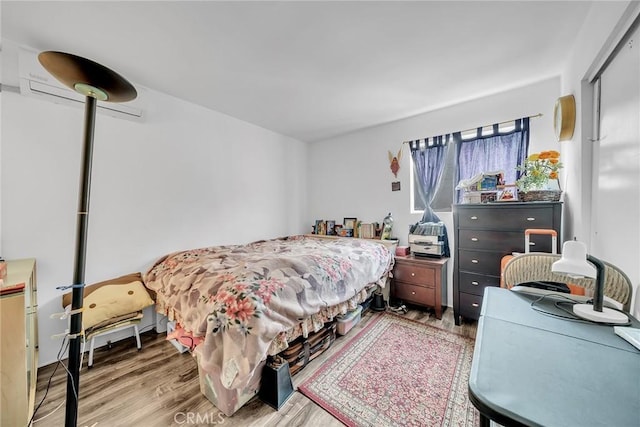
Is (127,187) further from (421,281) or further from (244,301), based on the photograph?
(421,281)

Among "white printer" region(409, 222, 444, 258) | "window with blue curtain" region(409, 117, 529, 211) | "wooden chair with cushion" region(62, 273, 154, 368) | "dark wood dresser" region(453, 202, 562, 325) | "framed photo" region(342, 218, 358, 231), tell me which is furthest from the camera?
"framed photo" region(342, 218, 358, 231)

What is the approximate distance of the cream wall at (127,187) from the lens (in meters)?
1.88

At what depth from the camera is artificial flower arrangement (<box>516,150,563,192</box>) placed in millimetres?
2096

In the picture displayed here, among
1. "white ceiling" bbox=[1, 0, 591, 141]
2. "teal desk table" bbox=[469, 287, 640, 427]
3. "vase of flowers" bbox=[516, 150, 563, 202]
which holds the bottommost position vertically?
"teal desk table" bbox=[469, 287, 640, 427]

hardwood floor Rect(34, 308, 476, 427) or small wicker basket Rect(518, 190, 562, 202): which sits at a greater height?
small wicker basket Rect(518, 190, 562, 202)

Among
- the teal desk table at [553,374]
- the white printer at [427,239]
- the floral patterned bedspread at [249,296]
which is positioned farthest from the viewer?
the white printer at [427,239]

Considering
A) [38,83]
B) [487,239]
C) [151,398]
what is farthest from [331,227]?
[38,83]

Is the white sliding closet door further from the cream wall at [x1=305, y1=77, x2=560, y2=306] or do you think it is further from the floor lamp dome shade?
the floor lamp dome shade

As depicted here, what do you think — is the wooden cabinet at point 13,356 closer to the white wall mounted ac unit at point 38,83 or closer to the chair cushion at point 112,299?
the chair cushion at point 112,299

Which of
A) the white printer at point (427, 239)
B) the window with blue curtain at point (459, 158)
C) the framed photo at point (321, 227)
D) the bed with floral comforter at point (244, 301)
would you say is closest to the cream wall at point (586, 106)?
the window with blue curtain at point (459, 158)

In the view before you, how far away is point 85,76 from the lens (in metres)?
0.99

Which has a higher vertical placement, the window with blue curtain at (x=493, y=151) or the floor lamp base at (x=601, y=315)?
the window with blue curtain at (x=493, y=151)

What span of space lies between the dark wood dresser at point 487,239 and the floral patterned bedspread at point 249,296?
34.9 inches

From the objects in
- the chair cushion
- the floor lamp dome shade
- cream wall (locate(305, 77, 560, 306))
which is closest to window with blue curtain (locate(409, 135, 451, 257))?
cream wall (locate(305, 77, 560, 306))
